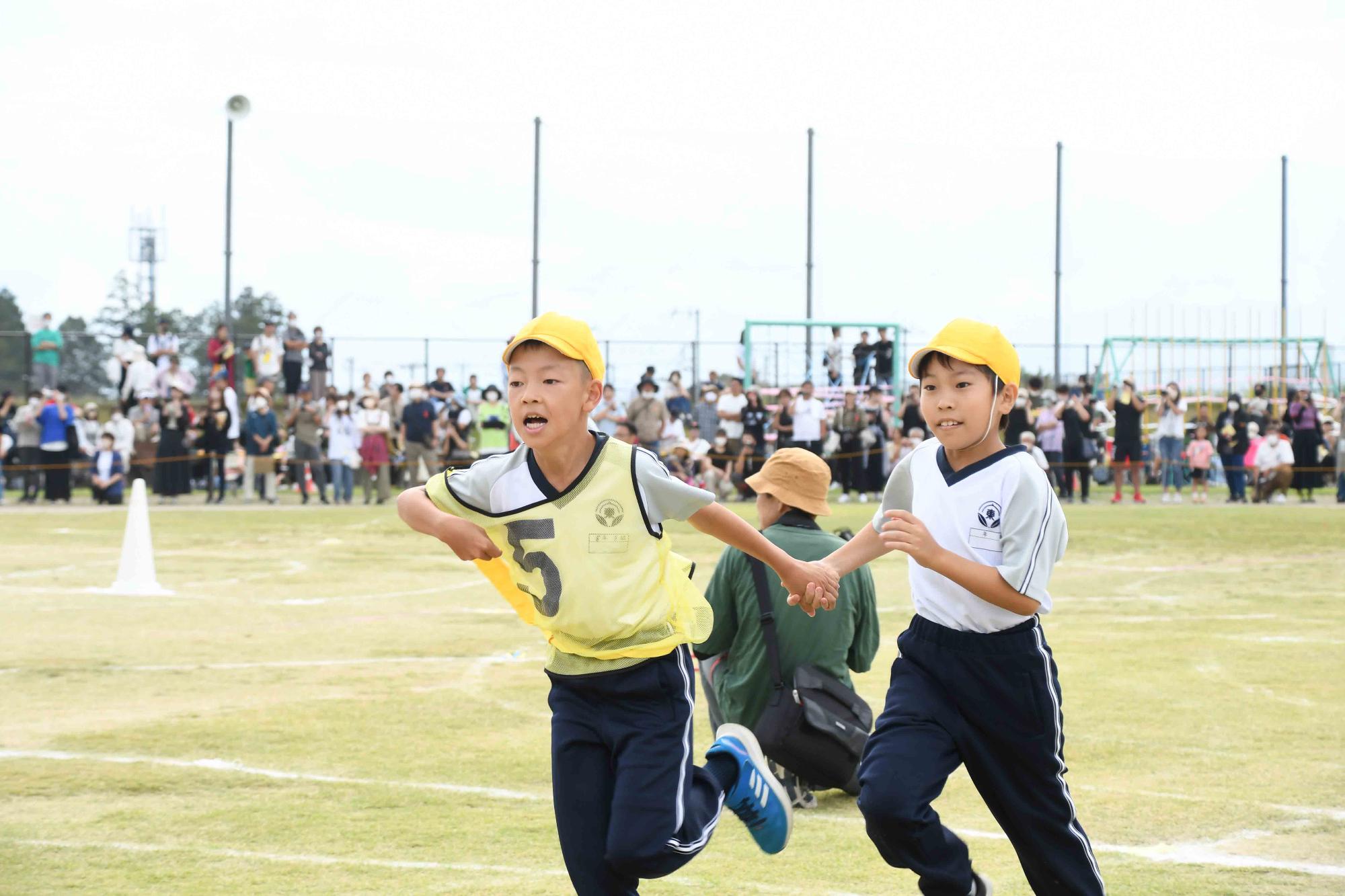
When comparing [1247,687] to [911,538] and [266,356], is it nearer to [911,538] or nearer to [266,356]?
[911,538]

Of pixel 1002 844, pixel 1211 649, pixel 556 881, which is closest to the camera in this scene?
pixel 556 881

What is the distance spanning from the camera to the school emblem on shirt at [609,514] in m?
4.26

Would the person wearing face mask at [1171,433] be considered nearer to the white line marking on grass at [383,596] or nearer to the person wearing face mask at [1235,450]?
the person wearing face mask at [1235,450]

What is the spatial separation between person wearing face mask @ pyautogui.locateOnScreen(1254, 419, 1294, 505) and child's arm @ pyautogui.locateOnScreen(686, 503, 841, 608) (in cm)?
2348

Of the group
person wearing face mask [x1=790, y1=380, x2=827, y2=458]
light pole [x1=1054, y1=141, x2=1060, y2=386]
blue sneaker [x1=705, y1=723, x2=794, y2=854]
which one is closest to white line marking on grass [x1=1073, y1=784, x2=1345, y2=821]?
blue sneaker [x1=705, y1=723, x2=794, y2=854]

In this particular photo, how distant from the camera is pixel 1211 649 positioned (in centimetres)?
1034

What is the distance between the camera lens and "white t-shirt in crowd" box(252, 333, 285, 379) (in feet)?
90.9

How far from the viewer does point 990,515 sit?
171 inches

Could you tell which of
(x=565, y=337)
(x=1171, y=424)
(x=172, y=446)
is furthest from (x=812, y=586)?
(x=1171, y=424)

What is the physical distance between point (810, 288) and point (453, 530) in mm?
32398

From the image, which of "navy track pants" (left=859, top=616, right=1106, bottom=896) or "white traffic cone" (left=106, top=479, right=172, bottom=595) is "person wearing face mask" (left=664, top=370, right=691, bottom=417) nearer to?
"white traffic cone" (left=106, top=479, right=172, bottom=595)

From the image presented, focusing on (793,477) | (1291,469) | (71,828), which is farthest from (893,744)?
(1291,469)

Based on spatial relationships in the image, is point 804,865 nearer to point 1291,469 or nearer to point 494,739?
point 494,739

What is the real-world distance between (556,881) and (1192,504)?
2237cm
